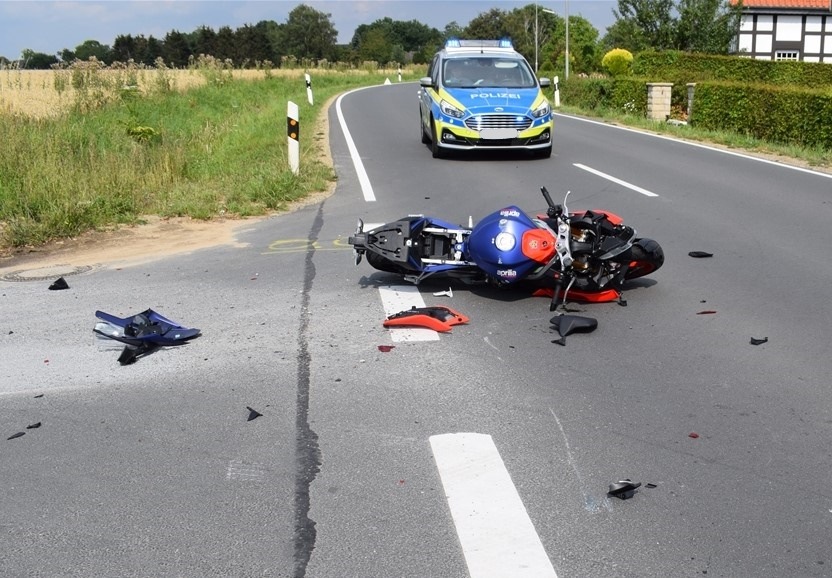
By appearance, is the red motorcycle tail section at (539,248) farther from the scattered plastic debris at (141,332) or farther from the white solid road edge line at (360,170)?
the white solid road edge line at (360,170)

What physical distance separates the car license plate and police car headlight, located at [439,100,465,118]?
19.7 inches

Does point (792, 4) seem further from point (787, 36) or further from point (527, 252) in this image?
point (527, 252)

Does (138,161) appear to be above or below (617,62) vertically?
below

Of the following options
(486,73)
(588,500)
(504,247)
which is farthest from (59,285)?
(486,73)

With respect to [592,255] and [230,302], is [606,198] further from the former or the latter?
[230,302]

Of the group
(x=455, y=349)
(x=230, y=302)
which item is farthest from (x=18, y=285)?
(x=455, y=349)

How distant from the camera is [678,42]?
152 ft

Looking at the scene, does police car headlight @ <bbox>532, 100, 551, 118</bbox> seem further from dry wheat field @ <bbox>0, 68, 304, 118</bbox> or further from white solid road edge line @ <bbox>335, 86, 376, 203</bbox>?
dry wheat field @ <bbox>0, 68, 304, 118</bbox>

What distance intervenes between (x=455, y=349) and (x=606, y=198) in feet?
21.7

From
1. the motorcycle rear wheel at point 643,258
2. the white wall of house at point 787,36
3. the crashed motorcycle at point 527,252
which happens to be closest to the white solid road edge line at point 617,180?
the motorcycle rear wheel at point 643,258

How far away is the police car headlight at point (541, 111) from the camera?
16062 mm

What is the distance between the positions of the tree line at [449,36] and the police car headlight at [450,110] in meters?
9.21

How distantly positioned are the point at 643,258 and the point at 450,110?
31.2ft

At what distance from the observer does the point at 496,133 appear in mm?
15961
